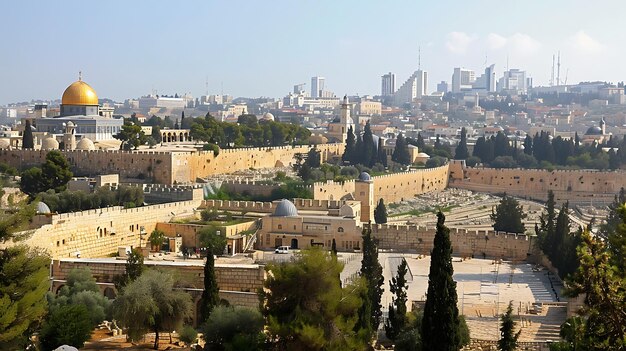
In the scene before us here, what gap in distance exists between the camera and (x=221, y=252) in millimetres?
20703

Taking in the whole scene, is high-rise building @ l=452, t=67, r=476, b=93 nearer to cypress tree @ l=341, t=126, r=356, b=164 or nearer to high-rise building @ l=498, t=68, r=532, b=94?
high-rise building @ l=498, t=68, r=532, b=94

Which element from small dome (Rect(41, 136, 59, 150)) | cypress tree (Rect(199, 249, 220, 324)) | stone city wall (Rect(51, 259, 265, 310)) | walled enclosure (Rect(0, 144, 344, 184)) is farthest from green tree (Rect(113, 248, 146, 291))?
small dome (Rect(41, 136, 59, 150))

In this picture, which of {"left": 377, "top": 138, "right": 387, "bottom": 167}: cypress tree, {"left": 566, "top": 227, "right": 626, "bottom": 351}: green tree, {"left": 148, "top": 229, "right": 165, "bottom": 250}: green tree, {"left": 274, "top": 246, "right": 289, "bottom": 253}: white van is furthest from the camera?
{"left": 377, "top": 138, "right": 387, "bottom": 167}: cypress tree

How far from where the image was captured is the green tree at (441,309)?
11.9 metres

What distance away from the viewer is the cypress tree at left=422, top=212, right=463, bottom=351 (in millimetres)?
11875

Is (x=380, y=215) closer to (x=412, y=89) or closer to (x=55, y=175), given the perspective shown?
(x=55, y=175)

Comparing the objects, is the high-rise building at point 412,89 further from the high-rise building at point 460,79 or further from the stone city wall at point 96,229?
the stone city wall at point 96,229

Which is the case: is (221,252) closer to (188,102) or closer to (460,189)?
(460,189)

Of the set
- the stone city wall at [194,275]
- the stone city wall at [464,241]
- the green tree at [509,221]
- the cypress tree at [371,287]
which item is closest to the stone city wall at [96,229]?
the stone city wall at [194,275]

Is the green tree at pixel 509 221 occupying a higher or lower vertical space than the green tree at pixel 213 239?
lower

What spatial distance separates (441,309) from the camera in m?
11.9

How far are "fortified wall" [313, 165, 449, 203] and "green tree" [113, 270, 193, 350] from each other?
13450 millimetres

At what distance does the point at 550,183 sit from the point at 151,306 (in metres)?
28.0

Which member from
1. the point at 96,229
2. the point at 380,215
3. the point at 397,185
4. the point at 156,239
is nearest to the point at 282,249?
the point at 156,239
